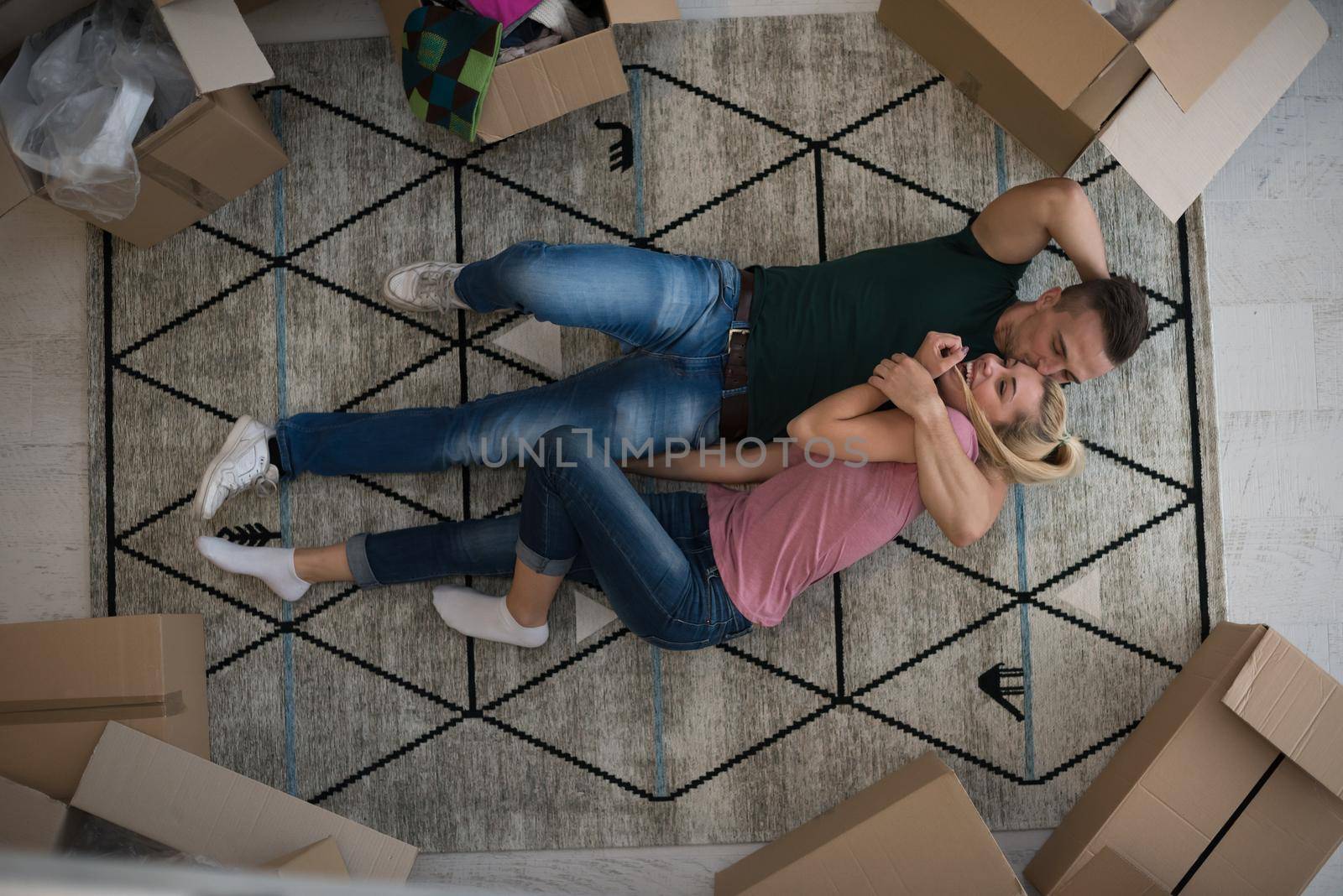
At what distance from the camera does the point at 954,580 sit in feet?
6.22

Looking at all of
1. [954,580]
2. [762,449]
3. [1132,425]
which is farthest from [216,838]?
[1132,425]

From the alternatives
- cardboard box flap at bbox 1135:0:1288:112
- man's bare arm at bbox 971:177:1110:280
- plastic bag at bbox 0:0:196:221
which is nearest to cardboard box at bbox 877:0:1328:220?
cardboard box flap at bbox 1135:0:1288:112

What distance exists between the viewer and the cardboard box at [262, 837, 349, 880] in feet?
5.07

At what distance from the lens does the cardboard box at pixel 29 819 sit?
5.19 feet

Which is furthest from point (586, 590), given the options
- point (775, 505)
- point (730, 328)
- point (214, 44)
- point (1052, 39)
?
point (1052, 39)

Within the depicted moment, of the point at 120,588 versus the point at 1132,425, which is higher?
the point at 1132,425

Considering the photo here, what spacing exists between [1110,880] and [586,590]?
3.59 ft

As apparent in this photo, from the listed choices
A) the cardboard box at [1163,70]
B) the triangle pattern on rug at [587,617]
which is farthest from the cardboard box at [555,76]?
the triangle pattern on rug at [587,617]

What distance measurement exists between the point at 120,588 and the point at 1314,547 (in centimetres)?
246

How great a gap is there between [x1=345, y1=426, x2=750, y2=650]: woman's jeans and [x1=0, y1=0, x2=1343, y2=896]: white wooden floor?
98 cm

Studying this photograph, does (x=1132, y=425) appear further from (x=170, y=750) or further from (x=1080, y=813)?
(x=170, y=750)

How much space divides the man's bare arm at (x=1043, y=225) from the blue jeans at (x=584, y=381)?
47cm

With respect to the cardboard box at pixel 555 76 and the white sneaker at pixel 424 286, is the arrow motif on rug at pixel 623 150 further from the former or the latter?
the white sneaker at pixel 424 286

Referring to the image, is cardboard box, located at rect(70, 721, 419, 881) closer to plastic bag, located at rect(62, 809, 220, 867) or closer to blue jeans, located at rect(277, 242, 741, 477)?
plastic bag, located at rect(62, 809, 220, 867)
